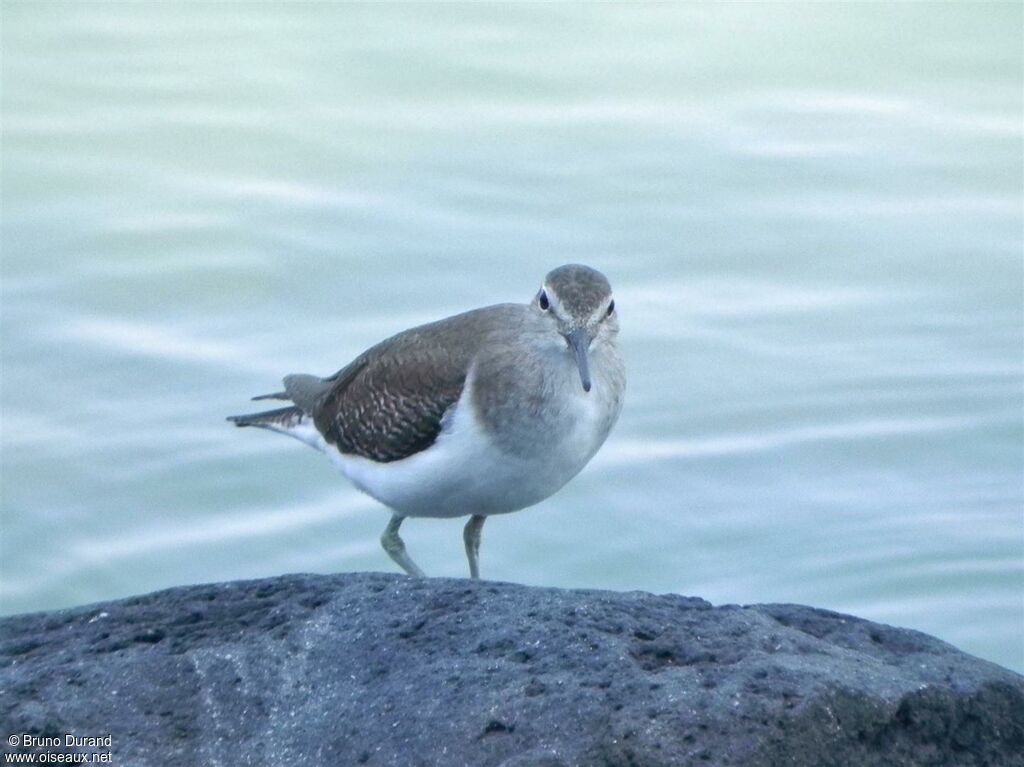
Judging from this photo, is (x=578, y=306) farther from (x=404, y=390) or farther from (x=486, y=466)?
(x=404, y=390)

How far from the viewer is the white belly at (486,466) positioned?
7.55 m

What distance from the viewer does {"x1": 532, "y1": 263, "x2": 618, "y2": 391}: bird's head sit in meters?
7.55

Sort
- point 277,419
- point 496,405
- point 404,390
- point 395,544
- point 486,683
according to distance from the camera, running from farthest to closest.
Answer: point 277,419 < point 395,544 < point 404,390 < point 496,405 < point 486,683

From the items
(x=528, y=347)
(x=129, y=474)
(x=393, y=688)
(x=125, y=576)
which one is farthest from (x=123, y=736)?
(x=129, y=474)

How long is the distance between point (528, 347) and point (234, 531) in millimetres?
3739

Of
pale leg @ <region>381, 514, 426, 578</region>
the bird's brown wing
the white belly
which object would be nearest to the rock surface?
the white belly

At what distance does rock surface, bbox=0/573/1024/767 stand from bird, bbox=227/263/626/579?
1857mm

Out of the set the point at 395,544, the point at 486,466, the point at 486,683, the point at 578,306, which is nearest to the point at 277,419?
the point at 395,544

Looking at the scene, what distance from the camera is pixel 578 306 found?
24.8ft

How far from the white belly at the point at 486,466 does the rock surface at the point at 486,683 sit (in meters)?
1.84

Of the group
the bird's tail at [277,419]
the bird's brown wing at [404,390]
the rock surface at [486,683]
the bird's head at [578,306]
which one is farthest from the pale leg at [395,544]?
the rock surface at [486,683]

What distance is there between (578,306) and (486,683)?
9.08 feet

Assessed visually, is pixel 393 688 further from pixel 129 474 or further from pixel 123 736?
pixel 129 474

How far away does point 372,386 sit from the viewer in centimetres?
848
